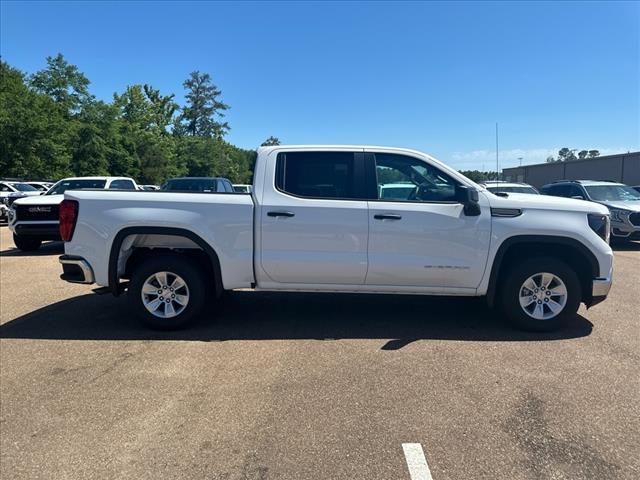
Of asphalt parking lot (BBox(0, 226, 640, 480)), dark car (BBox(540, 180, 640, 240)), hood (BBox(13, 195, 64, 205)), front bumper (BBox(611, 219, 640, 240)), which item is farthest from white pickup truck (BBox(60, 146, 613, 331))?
front bumper (BBox(611, 219, 640, 240))

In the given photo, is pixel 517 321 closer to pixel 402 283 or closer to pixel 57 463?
pixel 402 283

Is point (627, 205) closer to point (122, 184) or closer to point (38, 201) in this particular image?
point (122, 184)

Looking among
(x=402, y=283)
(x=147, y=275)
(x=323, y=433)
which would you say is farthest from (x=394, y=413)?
(x=147, y=275)

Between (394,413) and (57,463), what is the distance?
2226 mm

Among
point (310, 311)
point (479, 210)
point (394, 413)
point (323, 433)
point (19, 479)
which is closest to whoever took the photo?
point (19, 479)

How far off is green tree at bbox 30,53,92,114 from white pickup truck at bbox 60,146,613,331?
49.2 m

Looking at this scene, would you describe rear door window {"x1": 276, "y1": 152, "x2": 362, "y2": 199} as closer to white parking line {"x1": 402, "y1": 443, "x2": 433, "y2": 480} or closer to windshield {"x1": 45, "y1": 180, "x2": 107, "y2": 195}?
white parking line {"x1": 402, "y1": 443, "x2": 433, "y2": 480}

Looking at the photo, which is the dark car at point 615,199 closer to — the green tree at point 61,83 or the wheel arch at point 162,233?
the wheel arch at point 162,233

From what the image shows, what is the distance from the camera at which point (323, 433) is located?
10.6ft

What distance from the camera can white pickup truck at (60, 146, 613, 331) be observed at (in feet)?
16.8

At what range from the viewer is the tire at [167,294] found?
17.3ft

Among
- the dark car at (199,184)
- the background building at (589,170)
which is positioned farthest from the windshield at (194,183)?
the background building at (589,170)

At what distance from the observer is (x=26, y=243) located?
11375mm

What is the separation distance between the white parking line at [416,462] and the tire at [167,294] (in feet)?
9.76
